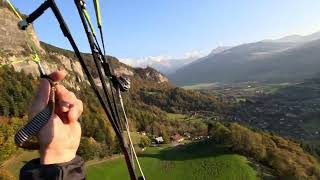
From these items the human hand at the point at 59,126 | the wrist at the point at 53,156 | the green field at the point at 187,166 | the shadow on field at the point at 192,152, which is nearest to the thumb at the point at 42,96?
the human hand at the point at 59,126

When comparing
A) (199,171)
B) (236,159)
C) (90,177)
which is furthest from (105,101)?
(236,159)

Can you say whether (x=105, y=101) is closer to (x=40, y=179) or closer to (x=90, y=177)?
(x=40, y=179)

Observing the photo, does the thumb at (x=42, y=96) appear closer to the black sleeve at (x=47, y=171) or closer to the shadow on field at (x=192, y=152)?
the black sleeve at (x=47, y=171)

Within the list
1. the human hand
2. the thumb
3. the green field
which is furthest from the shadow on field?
the thumb

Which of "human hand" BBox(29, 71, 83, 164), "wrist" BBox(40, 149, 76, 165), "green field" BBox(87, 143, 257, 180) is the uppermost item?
"human hand" BBox(29, 71, 83, 164)

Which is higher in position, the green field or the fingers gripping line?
the fingers gripping line

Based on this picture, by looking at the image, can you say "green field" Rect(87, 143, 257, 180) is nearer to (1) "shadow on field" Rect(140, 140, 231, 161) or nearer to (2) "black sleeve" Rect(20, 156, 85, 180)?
(1) "shadow on field" Rect(140, 140, 231, 161)

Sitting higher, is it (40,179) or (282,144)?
(40,179)
